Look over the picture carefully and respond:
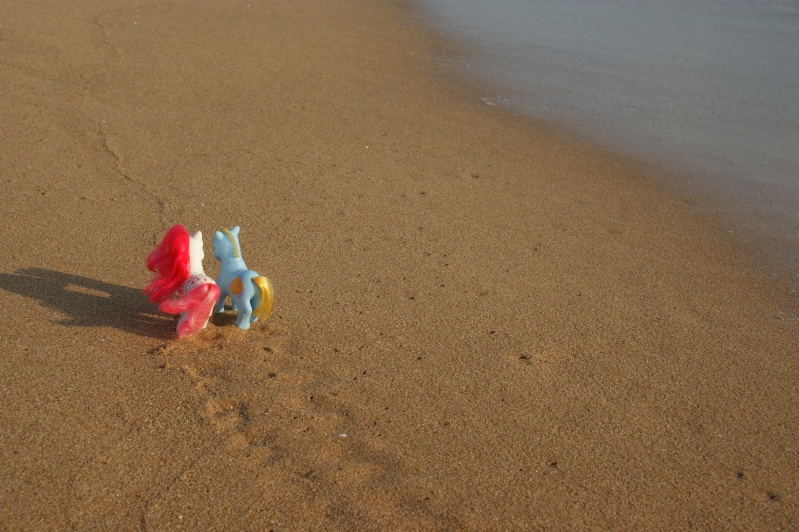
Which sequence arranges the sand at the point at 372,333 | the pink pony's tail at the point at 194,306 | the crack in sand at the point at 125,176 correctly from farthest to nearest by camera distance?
1. the crack in sand at the point at 125,176
2. the pink pony's tail at the point at 194,306
3. the sand at the point at 372,333

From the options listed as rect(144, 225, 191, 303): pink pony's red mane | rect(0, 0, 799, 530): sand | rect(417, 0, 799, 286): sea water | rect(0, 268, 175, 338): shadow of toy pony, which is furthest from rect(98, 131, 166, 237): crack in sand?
rect(417, 0, 799, 286): sea water

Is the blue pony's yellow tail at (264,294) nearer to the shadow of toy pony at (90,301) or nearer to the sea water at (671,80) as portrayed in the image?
the shadow of toy pony at (90,301)

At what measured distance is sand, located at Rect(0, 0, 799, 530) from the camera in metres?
3.15

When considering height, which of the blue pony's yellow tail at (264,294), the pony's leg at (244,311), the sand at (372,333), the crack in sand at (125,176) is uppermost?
the blue pony's yellow tail at (264,294)

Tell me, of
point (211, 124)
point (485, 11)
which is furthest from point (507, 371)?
point (485, 11)

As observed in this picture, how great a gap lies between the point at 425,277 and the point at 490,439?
4.64 feet

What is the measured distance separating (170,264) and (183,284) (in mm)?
127

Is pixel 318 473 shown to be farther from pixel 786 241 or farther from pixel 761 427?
pixel 786 241

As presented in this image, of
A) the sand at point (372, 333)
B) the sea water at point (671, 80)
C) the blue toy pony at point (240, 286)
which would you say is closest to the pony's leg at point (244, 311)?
the blue toy pony at point (240, 286)

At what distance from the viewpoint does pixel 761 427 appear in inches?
147

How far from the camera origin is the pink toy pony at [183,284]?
3.74m

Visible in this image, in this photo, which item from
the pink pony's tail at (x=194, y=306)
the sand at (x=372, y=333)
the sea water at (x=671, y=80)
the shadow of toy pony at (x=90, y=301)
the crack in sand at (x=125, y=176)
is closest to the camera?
the sand at (x=372, y=333)

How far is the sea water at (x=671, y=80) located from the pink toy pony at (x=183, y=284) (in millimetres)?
3681

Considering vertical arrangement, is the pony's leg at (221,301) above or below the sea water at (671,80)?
below
